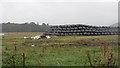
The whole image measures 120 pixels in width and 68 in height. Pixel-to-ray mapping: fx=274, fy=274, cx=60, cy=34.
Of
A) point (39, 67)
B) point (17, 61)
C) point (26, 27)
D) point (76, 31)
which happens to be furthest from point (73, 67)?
point (26, 27)

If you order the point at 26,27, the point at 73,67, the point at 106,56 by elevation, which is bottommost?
the point at 26,27

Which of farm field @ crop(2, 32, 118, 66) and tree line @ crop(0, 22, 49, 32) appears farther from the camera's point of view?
tree line @ crop(0, 22, 49, 32)

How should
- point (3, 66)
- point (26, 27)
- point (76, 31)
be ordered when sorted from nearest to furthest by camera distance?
point (3, 66), point (76, 31), point (26, 27)

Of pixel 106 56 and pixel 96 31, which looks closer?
pixel 106 56

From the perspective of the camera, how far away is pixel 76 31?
4316cm

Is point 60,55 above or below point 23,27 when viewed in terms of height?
above

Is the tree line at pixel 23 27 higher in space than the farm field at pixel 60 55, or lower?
lower

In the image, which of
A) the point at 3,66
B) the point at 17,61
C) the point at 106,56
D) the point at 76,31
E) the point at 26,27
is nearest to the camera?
the point at 106,56

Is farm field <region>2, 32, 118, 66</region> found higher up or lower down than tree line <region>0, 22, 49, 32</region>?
higher up

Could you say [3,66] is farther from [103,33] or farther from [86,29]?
[103,33]

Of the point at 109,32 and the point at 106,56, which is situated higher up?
the point at 106,56

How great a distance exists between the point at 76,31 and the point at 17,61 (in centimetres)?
3137

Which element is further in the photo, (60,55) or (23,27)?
(23,27)

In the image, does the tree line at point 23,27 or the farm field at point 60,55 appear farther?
the tree line at point 23,27
